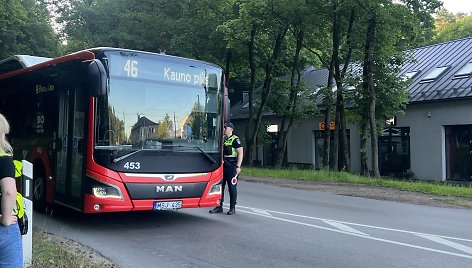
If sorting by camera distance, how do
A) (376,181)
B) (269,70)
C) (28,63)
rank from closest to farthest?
(28,63), (376,181), (269,70)

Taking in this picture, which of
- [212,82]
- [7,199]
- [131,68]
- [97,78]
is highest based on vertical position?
[131,68]

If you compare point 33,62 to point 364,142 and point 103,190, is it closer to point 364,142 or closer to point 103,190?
point 103,190

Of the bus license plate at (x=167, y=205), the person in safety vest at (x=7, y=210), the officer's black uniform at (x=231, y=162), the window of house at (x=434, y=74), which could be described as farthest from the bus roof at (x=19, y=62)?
the window of house at (x=434, y=74)

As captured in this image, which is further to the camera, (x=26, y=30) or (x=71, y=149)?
(x=26, y=30)

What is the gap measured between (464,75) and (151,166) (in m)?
20.3

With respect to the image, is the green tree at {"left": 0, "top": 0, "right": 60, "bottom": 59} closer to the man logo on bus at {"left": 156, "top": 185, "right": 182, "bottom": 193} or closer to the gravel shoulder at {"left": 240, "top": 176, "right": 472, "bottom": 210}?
the gravel shoulder at {"left": 240, "top": 176, "right": 472, "bottom": 210}

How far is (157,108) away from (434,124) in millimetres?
19779

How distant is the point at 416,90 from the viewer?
26.5 m

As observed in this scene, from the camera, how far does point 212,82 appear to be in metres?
9.53

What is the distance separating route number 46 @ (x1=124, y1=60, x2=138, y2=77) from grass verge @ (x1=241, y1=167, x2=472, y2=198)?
11002 millimetres

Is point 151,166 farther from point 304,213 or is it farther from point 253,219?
point 304,213

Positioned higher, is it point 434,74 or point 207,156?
point 434,74

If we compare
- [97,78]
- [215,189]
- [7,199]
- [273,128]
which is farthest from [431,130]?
[7,199]

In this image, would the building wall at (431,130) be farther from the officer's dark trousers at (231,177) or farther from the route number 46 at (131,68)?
the route number 46 at (131,68)
